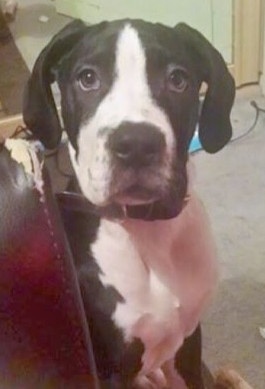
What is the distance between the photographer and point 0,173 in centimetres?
75

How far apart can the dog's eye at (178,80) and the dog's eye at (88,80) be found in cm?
10

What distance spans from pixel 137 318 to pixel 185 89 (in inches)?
12.7

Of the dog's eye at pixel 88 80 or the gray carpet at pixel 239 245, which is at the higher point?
the dog's eye at pixel 88 80

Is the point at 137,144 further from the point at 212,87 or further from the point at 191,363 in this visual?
the point at 191,363

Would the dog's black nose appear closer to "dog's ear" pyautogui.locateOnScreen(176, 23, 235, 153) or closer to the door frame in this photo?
"dog's ear" pyautogui.locateOnScreen(176, 23, 235, 153)

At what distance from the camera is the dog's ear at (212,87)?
43.1 inches

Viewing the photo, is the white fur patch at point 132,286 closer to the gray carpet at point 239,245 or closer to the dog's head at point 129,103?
the dog's head at point 129,103

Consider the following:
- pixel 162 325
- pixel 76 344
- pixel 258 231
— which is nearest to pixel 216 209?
pixel 258 231

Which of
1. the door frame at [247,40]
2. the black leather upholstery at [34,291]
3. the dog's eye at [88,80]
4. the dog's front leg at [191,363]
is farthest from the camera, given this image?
the door frame at [247,40]

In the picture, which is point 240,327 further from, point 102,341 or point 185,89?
point 185,89

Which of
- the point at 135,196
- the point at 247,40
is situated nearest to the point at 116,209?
the point at 135,196

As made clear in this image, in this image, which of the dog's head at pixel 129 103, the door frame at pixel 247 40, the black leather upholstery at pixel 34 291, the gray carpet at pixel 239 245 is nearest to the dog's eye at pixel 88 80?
the dog's head at pixel 129 103

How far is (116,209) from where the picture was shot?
3.51 feet

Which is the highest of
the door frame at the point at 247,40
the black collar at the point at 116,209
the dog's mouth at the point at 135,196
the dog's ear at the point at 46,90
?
the dog's ear at the point at 46,90
